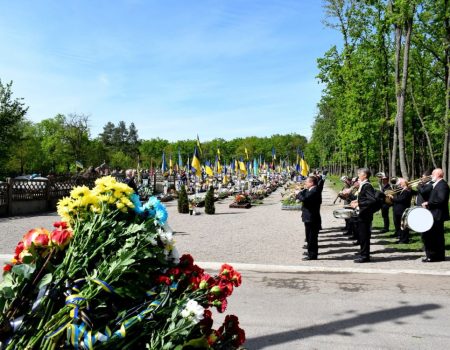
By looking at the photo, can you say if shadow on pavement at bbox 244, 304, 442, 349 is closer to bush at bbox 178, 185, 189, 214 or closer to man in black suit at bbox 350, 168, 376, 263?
man in black suit at bbox 350, 168, 376, 263

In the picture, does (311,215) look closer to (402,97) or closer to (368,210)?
(368,210)

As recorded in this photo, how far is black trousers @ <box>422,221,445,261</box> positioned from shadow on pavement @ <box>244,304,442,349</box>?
125 inches

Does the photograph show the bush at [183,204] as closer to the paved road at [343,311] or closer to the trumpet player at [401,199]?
the trumpet player at [401,199]

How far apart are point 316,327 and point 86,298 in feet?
11.2

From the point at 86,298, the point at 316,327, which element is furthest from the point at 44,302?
the point at 316,327

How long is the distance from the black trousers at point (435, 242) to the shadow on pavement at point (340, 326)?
10.4 feet

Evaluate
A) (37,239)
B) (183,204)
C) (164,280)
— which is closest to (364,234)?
(164,280)

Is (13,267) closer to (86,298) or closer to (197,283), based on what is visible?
(86,298)

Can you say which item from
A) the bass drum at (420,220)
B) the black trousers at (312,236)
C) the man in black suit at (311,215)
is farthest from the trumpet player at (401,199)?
the black trousers at (312,236)

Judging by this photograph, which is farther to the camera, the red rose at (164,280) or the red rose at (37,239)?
the red rose at (164,280)

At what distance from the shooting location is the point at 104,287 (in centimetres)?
232

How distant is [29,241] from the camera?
98.5 inches

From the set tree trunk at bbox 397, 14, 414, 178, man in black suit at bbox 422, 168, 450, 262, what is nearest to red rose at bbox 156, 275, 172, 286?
man in black suit at bbox 422, 168, 450, 262

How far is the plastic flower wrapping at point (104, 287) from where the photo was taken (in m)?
2.33
